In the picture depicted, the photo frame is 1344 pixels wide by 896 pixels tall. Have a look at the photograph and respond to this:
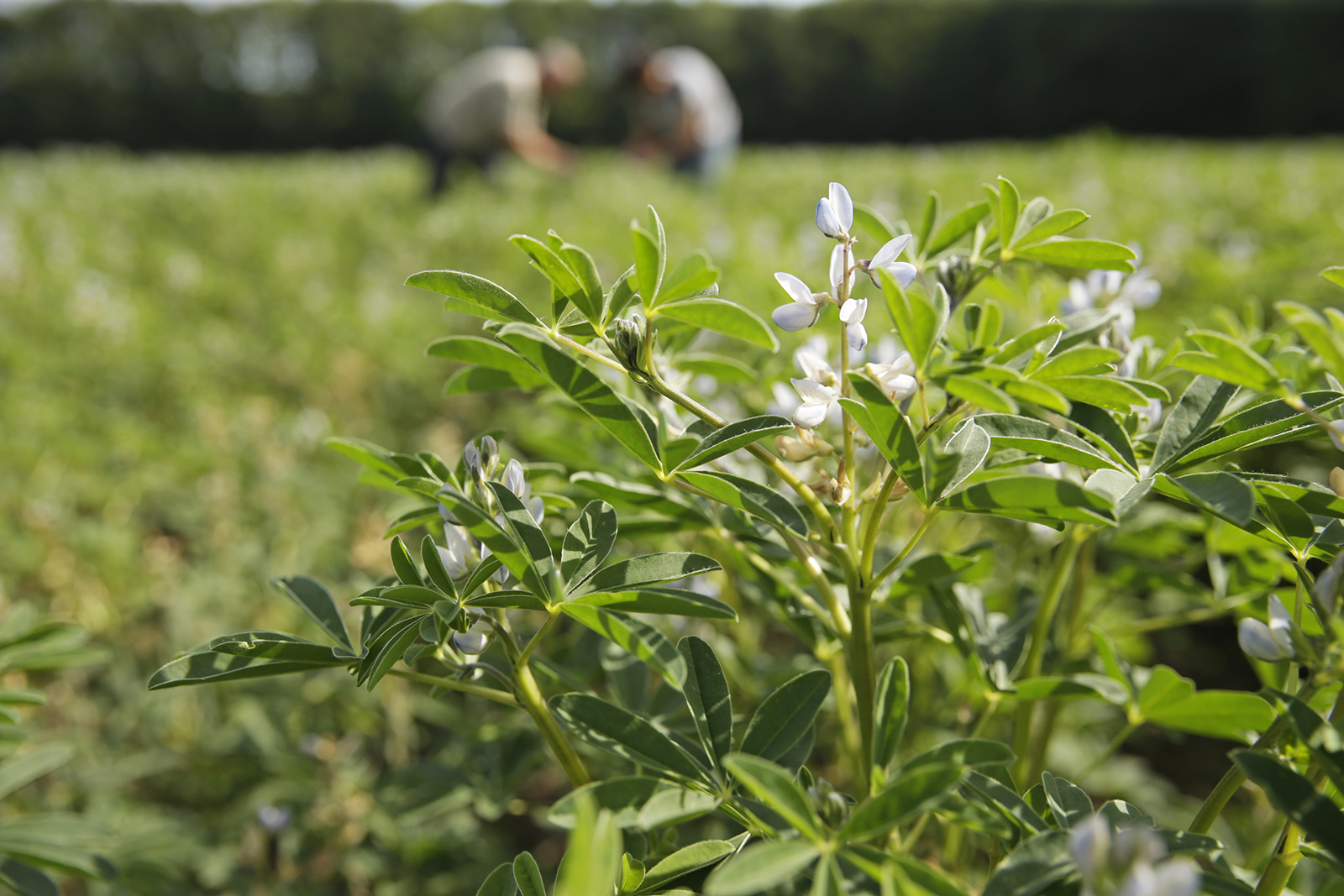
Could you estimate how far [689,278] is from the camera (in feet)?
2.38

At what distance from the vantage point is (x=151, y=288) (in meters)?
4.70

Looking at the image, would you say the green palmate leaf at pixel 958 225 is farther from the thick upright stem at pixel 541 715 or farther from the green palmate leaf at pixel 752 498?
the thick upright stem at pixel 541 715

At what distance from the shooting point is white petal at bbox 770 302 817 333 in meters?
0.71

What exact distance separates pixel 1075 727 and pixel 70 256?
5.31 metres

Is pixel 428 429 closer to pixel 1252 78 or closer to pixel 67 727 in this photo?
pixel 67 727

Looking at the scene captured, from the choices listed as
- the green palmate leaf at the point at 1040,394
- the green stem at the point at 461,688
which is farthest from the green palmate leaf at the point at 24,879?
the green palmate leaf at the point at 1040,394

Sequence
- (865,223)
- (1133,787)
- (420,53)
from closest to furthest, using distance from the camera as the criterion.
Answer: (865,223) < (1133,787) < (420,53)

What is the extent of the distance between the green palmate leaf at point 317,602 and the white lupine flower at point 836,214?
62cm

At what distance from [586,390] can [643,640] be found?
0.20 m

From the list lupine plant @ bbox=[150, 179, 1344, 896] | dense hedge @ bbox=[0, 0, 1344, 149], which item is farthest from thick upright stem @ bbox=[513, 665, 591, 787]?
dense hedge @ bbox=[0, 0, 1344, 149]

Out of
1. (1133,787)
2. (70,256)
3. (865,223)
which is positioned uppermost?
(865,223)

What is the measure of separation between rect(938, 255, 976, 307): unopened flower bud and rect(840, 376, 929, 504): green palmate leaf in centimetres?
27

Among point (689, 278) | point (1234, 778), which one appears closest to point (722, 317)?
point (689, 278)

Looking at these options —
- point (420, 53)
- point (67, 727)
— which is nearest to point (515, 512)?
point (67, 727)
